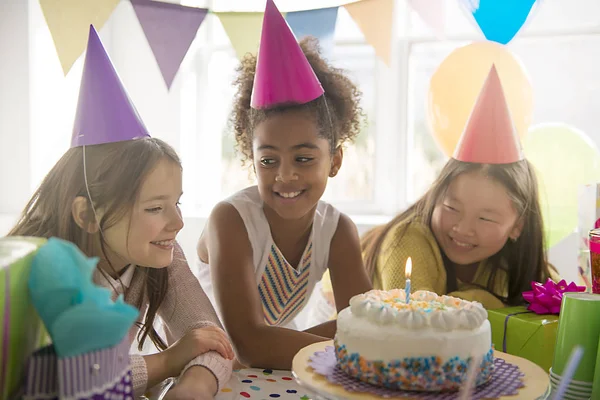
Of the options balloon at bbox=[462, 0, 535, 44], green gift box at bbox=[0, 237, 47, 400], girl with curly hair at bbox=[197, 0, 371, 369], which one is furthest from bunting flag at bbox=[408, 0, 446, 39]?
green gift box at bbox=[0, 237, 47, 400]

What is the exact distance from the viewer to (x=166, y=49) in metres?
1.50

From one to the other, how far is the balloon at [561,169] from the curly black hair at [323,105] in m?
0.69

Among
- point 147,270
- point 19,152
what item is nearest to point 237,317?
point 147,270

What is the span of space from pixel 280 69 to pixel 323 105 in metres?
0.16

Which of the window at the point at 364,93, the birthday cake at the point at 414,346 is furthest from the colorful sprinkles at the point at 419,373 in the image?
the window at the point at 364,93

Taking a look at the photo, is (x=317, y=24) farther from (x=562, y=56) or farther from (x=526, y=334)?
(x=562, y=56)

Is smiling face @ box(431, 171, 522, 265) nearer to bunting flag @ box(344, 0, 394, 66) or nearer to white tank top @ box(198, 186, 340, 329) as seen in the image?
white tank top @ box(198, 186, 340, 329)

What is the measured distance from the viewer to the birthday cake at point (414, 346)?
0.73 meters

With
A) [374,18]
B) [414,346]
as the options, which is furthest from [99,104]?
[374,18]

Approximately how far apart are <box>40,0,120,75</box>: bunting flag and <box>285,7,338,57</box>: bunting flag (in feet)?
1.52

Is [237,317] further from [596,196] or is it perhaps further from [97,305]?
[596,196]

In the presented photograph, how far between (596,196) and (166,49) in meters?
1.06

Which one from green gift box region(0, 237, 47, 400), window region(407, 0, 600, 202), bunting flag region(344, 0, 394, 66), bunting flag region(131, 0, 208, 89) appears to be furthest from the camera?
window region(407, 0, 600, 202)

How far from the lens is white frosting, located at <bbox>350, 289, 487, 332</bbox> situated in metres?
0.75
